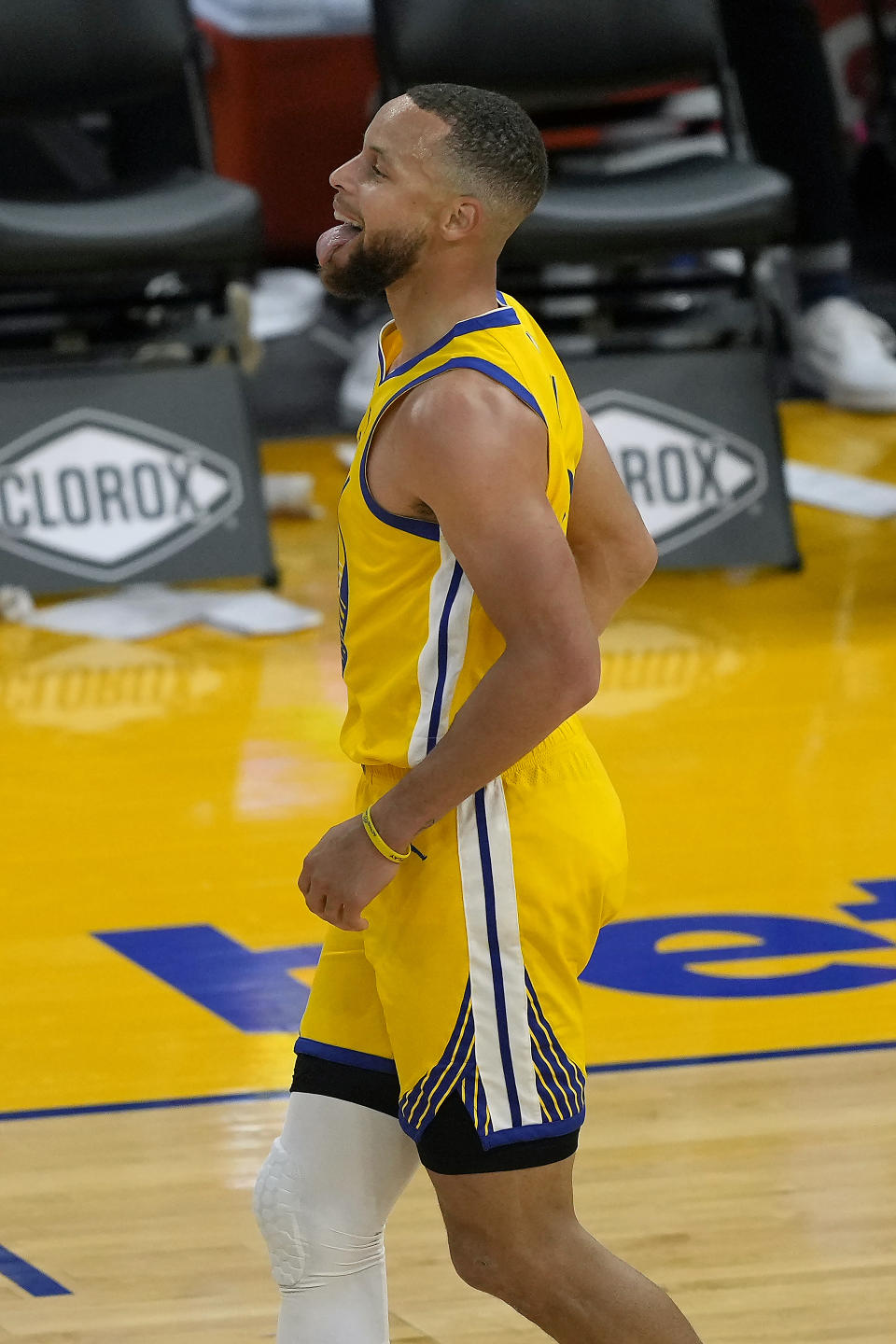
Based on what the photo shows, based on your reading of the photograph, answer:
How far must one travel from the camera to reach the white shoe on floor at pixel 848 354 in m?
5.82

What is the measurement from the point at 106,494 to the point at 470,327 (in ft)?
9.94

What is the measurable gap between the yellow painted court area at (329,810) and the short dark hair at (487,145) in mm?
1370

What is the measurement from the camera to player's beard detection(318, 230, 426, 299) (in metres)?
1.56

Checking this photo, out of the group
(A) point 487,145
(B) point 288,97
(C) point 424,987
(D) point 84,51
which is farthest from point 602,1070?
(B) point 288,97

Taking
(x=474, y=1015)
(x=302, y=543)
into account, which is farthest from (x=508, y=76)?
(x=474, y=1015)

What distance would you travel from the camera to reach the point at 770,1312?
2.08 meters

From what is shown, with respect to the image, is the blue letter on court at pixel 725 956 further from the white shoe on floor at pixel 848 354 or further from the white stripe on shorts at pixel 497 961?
the white shoe on floor at pixel 848 354

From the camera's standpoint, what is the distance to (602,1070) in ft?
8.59

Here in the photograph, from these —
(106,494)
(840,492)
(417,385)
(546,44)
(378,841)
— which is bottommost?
(840,492)

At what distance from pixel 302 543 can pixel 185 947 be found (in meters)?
2.01

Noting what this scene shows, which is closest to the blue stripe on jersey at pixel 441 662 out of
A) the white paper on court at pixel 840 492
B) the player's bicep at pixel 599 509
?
the player's bicep at pixel 599 509

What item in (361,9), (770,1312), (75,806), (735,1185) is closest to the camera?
(770,1312)

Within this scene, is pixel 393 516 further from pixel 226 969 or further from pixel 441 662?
pixel 226 969

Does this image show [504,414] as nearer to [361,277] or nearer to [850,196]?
[361,277]
